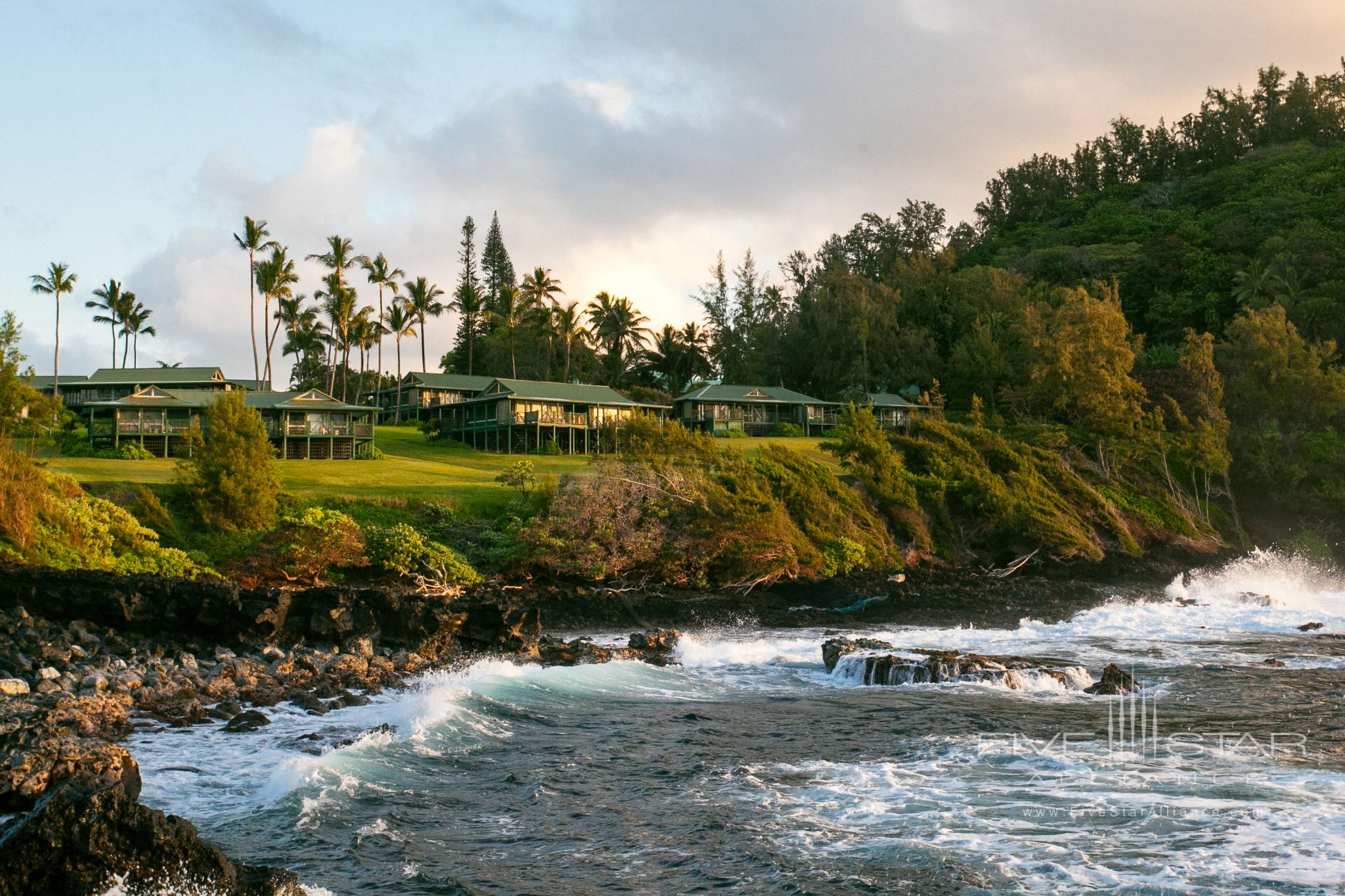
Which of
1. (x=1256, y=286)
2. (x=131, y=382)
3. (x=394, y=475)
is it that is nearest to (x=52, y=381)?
(x=131, y=382)

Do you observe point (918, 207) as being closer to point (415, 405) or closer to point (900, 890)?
point (415, 405)

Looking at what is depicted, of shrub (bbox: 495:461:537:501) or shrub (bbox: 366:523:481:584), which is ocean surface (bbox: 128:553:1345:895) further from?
shrub (bbox: 495:461:537:501)

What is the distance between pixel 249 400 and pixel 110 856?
5719cm

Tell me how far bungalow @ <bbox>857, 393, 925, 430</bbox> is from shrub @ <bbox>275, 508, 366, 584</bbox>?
151 ft

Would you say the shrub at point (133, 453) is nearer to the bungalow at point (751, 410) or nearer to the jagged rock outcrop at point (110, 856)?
the bungalow at point (751, 410)

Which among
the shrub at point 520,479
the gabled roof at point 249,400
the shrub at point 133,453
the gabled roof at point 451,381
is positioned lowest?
the shrub at point 520,479

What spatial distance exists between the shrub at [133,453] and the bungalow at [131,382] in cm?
1617

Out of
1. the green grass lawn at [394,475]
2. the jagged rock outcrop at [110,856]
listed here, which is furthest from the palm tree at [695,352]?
the jagged rock outcrop at [110,856]

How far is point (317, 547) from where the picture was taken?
31.0 metres

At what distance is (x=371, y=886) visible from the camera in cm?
848

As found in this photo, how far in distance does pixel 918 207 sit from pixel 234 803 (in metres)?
105

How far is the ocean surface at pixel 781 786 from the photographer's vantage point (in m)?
8.78

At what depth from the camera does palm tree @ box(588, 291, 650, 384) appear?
86.3 meters

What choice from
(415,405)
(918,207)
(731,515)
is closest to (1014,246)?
(918,207)
